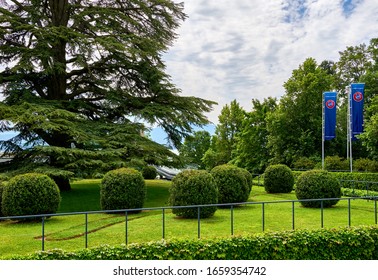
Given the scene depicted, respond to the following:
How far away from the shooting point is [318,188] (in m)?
15.7

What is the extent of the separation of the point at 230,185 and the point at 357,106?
15.5 metres

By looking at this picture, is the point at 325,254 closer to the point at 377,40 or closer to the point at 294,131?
the point at 294,131

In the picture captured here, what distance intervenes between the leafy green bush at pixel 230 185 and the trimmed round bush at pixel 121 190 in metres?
3.42

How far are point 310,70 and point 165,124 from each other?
1962 cm

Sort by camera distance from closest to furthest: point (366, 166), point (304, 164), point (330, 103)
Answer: point (366, 166) < point (330, 103) < point (304, 164)

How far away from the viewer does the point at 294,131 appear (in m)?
35.5

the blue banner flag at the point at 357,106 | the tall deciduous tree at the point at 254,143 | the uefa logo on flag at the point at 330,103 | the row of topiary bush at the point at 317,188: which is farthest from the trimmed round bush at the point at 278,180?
the tall deciduous tree at the point at 254,143

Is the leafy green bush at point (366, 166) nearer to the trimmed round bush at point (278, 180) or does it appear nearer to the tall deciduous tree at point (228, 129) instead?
the trimmed round bush at point (278, 180)

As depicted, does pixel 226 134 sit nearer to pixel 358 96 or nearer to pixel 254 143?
pixel 254 143

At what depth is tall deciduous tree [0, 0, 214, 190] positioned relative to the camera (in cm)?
1783

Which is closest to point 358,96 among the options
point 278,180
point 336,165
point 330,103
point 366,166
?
point 330,103

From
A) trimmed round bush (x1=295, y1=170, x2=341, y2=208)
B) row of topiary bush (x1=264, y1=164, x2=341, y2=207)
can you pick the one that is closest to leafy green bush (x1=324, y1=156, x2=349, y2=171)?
row of topiary bush (x1=264, y1=164, x2=341, y2=207)

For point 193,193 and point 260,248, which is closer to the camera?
point 260,248
